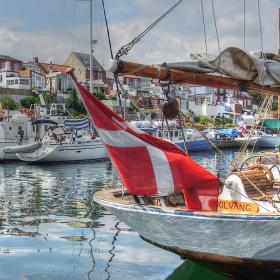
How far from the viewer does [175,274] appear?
11062mm

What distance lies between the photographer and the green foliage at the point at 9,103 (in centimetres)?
6644

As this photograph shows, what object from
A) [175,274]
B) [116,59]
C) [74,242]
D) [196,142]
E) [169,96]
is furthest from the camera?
[196,142]

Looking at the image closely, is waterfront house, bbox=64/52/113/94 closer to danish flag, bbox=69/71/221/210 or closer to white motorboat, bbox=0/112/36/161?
white motorboat, bbox=0/112/36/161

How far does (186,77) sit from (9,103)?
59779 millimetres

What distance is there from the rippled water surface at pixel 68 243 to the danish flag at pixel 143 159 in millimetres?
2300

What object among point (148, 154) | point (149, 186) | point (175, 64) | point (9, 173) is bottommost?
point (9, 173)

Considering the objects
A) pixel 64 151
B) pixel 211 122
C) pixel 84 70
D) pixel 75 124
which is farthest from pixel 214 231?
pixel 84 70

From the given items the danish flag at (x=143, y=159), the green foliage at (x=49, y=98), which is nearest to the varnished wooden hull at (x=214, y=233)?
the danish flag at (x=143, y=159)

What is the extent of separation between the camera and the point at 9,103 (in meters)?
67.0

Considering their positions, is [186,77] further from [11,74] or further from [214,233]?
[11,74]

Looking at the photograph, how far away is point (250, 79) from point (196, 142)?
47.4 metres

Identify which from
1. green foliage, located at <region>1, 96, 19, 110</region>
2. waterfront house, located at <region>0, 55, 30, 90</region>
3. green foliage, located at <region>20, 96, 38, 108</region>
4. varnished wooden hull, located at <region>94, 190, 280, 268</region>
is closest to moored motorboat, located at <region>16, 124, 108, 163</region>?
green foliage, located at <region>1, 96, 19, 110</region>

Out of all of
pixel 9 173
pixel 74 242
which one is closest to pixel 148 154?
pixel 74 242

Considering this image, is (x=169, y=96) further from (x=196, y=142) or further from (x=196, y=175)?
(x=196, y=142)
